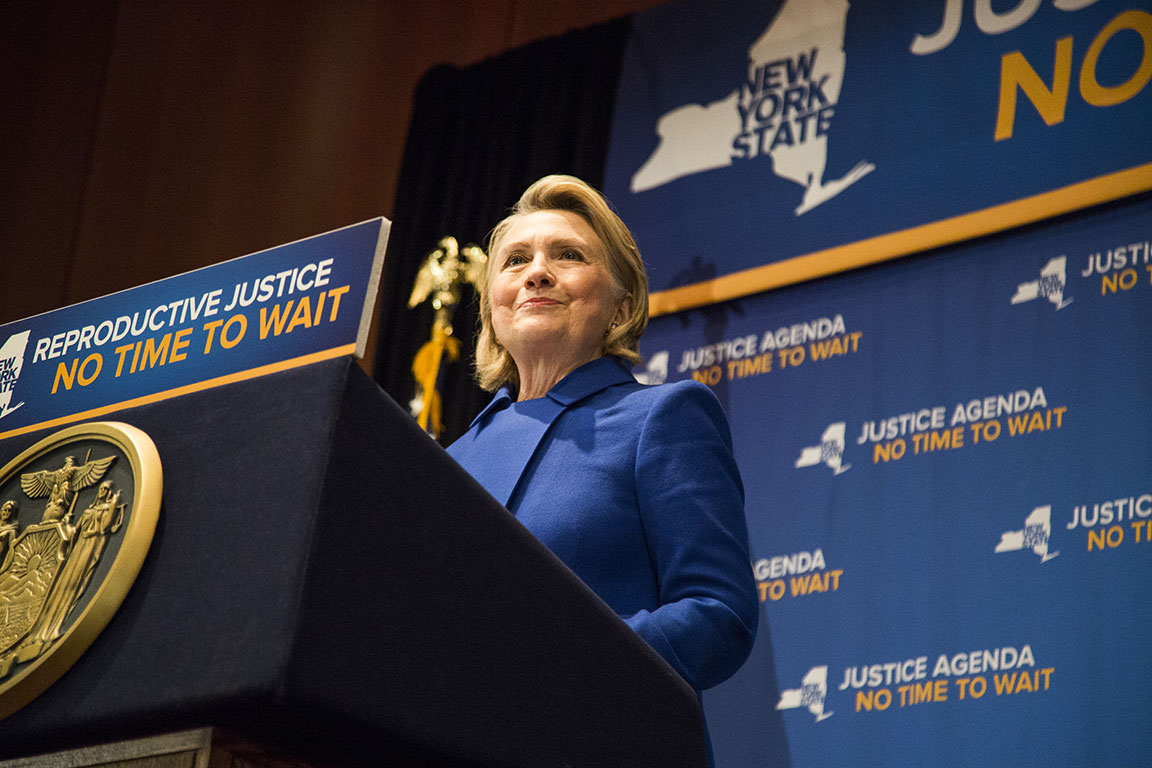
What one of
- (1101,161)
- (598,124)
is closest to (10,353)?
(1101,161)

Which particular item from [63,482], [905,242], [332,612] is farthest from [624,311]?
[905,242]

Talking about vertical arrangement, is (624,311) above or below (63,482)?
above

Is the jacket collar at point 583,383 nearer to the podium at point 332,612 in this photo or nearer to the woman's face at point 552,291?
the woman's face at point 552,291

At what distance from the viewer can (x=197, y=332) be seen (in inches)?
39.4

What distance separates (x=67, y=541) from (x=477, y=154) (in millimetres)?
3625

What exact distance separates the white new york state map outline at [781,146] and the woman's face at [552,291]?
1.79 meters

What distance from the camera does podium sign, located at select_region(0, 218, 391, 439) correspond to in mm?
917

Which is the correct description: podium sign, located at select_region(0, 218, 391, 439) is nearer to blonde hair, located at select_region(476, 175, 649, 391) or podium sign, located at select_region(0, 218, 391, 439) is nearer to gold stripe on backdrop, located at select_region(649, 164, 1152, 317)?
blonde hair, located at select_region(476, 175, 649, 391)

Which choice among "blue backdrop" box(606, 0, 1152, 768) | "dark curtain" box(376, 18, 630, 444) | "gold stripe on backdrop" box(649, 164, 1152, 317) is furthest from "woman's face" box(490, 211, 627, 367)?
"dark curtain" box(376, 18, 630, 444)

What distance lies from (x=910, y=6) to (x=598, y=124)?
39.6 inches

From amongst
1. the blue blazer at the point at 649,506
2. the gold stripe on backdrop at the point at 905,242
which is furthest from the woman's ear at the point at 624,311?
the gold stripe on backdrop at the point at 905,242

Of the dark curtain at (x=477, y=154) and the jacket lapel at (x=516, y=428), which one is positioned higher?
the dark curtain at (x=477, y=154)

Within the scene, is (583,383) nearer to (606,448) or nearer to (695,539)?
(606,448)

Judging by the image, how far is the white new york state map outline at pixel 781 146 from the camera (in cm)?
354
